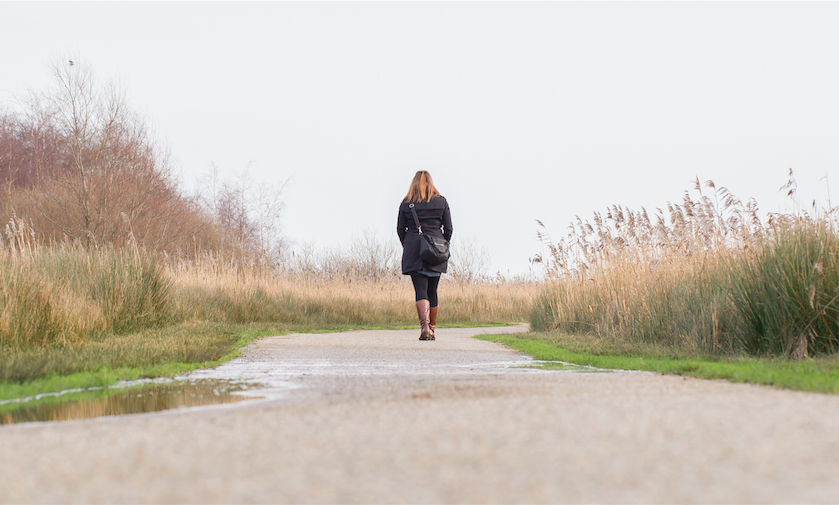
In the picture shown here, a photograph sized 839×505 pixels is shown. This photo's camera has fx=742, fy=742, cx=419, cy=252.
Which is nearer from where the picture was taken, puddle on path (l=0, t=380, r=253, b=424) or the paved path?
the paved path

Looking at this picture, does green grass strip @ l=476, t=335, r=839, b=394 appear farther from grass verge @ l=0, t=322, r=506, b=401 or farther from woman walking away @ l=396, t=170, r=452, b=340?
grass verge @ l=0, t=322, r=506, b=401

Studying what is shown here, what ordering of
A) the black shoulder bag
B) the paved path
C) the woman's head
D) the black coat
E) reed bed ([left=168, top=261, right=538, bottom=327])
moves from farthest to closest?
reed bed ([left=168, top=261, right=538, bottom=327]), the woman's head, the black coat, the black shoulder bag, the paved path

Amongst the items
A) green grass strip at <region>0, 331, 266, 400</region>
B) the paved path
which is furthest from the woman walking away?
the paved path

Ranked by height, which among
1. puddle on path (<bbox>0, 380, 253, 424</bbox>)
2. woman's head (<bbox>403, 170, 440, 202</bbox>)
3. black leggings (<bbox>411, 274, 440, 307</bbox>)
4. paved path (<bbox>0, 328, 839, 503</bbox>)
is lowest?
paved path (<bbox>0, 328, 839, 503</bbox>)

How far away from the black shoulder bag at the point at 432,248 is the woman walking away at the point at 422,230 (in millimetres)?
26

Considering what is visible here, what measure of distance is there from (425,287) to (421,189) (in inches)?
57.9

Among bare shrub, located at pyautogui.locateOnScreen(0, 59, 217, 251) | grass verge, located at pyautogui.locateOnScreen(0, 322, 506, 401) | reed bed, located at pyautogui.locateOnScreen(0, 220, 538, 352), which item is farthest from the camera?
bare shrub, located at pyautogui.locateOnScreen(0, 59, 217, 251)

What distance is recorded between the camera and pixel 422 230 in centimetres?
1110

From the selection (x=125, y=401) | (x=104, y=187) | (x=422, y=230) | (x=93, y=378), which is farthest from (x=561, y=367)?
(x=104, y=187)

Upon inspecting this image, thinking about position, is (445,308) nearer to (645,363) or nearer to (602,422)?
(645,363)

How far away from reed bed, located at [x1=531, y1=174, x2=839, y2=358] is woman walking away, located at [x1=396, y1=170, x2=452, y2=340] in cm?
235

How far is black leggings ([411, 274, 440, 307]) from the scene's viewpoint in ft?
36.1

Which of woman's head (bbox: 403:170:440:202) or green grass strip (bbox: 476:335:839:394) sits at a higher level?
woman's head (bbox: 403:170:440:202)

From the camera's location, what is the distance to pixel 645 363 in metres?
6.72
